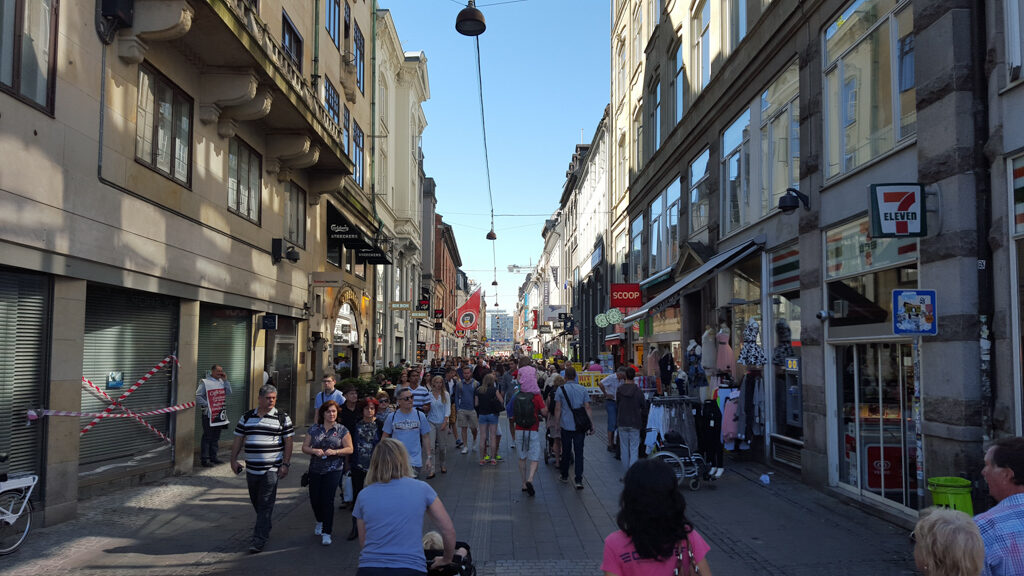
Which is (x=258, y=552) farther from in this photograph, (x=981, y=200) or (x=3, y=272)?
(x=981, y=200)

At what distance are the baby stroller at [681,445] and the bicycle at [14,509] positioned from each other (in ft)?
24.9

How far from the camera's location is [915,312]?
772 cm

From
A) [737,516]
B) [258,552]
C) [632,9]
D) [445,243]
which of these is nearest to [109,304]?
[258,552]

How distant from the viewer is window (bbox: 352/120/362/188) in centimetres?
2714

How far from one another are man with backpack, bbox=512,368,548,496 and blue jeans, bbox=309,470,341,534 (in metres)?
3.65

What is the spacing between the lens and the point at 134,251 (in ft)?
36.7

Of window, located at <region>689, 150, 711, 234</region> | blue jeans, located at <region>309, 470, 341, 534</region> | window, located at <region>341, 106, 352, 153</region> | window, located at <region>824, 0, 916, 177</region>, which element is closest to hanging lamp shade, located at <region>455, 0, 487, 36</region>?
window, located at <region>689, 150, 711, 234</region>

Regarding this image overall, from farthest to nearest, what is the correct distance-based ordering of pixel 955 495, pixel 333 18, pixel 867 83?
pixel 333 18
pixel 867 83
pixel 955 495

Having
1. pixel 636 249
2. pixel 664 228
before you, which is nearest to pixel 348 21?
pixel 664 228

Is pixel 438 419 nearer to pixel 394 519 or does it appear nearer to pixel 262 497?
pixel 262 497

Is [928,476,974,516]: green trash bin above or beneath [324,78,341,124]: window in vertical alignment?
beneath

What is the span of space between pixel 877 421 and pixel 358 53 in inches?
896

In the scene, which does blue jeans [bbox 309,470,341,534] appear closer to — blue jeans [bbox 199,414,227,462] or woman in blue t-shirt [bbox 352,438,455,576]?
woman in blue t-shirt [bbox 352,438,455,576]

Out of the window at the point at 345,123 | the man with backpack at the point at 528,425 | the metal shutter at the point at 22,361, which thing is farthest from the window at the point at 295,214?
the metal shutter at the point at 22,361
